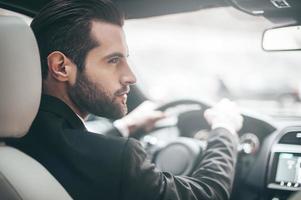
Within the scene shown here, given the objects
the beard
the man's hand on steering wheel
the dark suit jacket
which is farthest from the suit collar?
the man's hand on steering wheel

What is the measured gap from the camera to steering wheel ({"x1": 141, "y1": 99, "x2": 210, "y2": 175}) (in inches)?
78.4

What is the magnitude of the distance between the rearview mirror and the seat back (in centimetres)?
79

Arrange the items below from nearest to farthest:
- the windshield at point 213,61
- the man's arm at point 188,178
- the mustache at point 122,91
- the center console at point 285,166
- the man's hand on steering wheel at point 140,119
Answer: the man's arm at point 188,178 < the center console at point 285,166 < the mustache at point 122,91 < the windshield at point 213,61 < the man's hand on steering wheel at point 140,119

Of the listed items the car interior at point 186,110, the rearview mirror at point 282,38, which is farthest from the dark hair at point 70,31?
the rearview mirror at point 282,38

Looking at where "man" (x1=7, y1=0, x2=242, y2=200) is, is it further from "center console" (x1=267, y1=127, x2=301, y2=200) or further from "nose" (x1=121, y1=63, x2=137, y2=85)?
"center console" (x1=267, y1=127, x2=301, y2=200)

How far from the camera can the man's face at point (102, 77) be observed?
6.02ft

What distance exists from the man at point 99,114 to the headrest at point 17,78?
0.16m

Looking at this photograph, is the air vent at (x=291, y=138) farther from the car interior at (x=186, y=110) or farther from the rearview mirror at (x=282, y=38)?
the rearview mirror at (x=282, y=38)

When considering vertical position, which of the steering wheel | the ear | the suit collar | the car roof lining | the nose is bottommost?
the steering wheel

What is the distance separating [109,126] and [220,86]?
42 centimetres

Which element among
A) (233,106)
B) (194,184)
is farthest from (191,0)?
(194,184)

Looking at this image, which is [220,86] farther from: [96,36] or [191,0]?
[96,36]

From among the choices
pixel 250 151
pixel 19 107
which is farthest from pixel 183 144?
pixel 19 107

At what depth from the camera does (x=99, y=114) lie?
1.89 m
